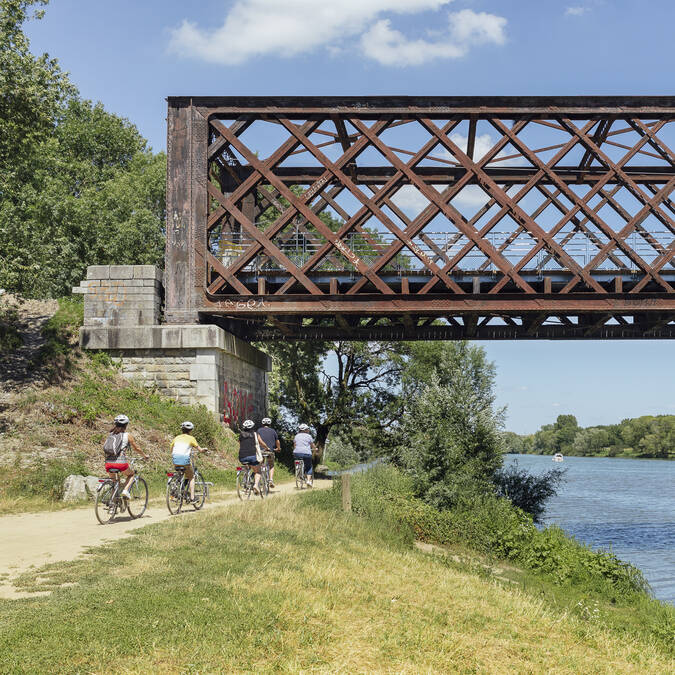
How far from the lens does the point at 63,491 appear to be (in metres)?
18.0

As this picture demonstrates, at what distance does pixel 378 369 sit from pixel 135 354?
1783 cm

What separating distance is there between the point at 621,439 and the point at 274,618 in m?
162

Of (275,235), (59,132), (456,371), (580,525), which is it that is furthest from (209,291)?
(59,132)

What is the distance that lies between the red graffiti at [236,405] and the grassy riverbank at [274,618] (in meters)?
14.1

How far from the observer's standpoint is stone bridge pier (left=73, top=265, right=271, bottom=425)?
2628cm

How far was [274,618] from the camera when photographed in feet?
28.6

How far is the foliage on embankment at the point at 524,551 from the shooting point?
15.6 meters

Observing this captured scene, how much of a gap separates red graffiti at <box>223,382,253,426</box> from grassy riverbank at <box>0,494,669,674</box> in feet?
46.2

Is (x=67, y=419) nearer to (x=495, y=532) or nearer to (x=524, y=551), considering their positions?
(x=495, y=532)

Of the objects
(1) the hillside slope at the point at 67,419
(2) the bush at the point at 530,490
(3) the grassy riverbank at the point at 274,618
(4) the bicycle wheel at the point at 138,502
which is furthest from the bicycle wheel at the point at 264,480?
(2) the bush at the point at 530,490

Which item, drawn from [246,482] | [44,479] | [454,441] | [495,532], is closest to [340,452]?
[454,441]

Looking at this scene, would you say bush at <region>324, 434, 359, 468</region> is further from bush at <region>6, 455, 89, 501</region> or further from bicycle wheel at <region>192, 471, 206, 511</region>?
bicycle wheel at <region>192, 471, 206, 511</region>

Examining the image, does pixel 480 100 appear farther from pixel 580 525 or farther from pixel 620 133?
pixel 580 525

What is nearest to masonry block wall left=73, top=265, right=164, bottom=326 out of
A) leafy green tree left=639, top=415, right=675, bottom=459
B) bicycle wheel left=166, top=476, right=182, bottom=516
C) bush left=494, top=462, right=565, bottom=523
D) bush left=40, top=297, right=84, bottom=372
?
bush left=40, top=297, right=84, bottom=372
